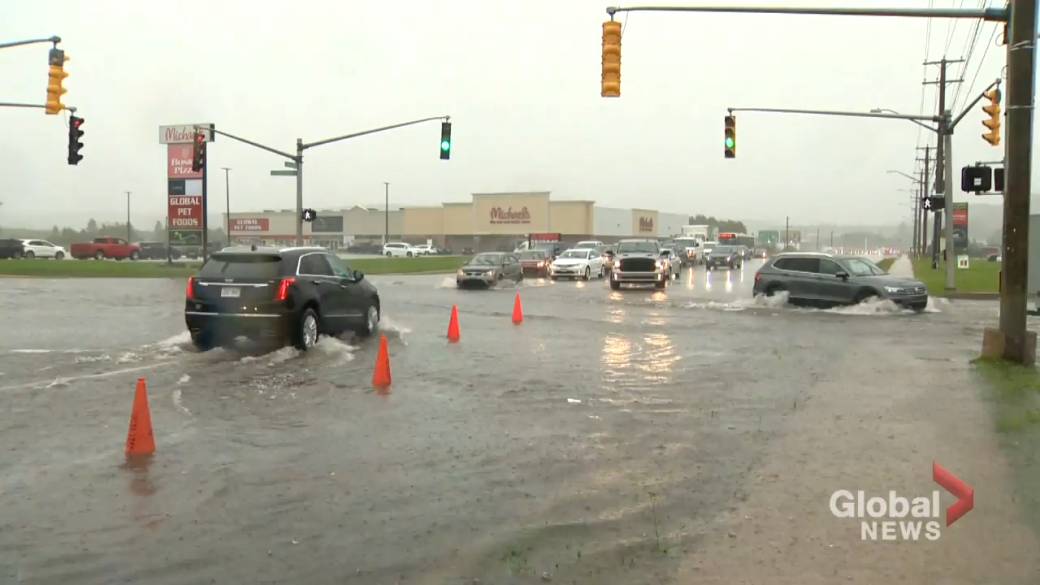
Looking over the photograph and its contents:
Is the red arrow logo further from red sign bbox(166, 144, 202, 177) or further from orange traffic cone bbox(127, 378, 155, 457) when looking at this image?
red sign bbox(166, 144, 202, 177)

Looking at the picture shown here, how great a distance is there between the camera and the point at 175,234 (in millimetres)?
53000

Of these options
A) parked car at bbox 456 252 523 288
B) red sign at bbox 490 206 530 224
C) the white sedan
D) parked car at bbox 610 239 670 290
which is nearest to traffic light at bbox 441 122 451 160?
parked car at bbox 456 252 523 288

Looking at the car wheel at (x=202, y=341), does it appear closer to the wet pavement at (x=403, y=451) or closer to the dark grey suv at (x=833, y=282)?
the wet pavement at (x=403, y=451)

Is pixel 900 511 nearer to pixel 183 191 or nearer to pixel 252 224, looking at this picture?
pixel 183 191

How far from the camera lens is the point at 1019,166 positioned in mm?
12906

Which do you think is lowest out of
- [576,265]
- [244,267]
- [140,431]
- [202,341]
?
[140,431]

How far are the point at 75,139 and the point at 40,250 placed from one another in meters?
44.6

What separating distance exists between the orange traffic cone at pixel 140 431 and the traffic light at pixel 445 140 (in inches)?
1000

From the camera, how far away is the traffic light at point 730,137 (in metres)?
26.2

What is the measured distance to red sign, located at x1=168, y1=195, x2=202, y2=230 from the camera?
52438mm

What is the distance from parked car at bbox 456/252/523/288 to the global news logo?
1163 inches

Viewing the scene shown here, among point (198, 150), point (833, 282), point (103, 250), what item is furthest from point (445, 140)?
point (103, 250)

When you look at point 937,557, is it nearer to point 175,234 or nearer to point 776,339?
point 776,339

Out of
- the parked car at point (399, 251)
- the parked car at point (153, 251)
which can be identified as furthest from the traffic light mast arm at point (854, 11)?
the parked car at point (399, 251)
